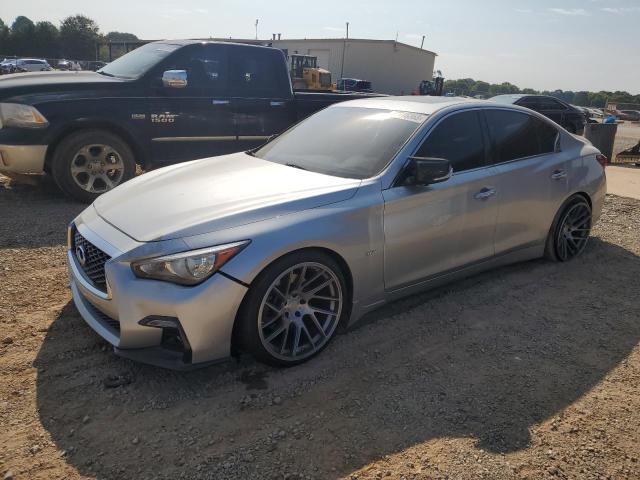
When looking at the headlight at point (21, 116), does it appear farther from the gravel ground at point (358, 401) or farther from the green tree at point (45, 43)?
the green tree at point (45, 43)

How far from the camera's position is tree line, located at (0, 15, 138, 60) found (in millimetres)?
64062

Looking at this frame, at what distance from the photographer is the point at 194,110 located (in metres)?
6.55

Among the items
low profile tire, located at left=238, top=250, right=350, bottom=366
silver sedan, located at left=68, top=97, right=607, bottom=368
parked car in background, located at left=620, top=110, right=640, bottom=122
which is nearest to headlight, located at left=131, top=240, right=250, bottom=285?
silver sedan, located at left=68, top=97, right=607, bottom=368

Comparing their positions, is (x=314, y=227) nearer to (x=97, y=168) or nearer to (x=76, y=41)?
(x=97, y=168)

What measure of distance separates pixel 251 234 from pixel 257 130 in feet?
14.9

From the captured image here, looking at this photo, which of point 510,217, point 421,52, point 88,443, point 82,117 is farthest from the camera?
point 421,52

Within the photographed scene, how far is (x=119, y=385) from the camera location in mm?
2867

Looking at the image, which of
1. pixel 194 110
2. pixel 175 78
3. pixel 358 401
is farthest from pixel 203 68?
pixel 358 401

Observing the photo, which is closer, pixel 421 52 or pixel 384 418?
pixel 384 418

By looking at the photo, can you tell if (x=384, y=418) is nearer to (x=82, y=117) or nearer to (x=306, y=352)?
(x=306, y=352)

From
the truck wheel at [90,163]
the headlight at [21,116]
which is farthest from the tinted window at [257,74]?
the headlight at [21,116]

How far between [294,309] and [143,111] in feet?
14.1

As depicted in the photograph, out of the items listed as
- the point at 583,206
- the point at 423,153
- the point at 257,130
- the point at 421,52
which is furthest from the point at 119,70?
the point at 421,52

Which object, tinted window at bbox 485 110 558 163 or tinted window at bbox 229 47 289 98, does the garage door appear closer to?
tinted window at bbox 229 47 289 98
